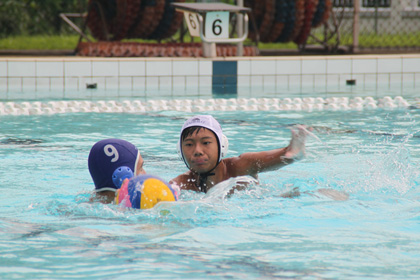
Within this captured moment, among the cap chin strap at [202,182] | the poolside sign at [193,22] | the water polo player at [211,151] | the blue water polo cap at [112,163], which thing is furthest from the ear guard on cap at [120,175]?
the poolside sign at [193,22]

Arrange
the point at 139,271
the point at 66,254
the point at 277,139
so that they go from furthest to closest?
the point at 277,139
the point at 66,254
the point at 139,271

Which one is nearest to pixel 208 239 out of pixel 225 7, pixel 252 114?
pixel 252 114

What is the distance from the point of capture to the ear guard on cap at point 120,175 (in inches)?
144

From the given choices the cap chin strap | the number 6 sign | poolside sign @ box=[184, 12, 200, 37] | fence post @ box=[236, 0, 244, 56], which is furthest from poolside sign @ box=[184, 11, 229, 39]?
the cap chin strap

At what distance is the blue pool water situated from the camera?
261 cm

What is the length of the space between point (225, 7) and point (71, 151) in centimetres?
503

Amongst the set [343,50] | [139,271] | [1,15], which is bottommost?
[139,271]

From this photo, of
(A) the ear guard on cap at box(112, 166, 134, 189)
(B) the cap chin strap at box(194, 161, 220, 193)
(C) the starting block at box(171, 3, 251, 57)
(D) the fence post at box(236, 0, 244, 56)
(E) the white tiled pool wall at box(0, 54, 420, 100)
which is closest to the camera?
(A) the ear guard on cap at box(112, 166, 134, 189)

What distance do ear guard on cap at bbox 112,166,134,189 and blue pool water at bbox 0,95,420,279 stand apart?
181mm

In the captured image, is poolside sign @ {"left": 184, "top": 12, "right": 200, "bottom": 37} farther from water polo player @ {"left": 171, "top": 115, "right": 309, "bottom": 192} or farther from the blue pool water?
water polo player @ {"left": 171, "top": 115, "right": 309, "bottom": 192}

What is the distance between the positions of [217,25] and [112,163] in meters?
6.56

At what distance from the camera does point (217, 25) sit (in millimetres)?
9953

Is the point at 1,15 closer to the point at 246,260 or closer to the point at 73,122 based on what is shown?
the point at 73,122

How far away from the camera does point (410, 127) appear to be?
22.3 feet
